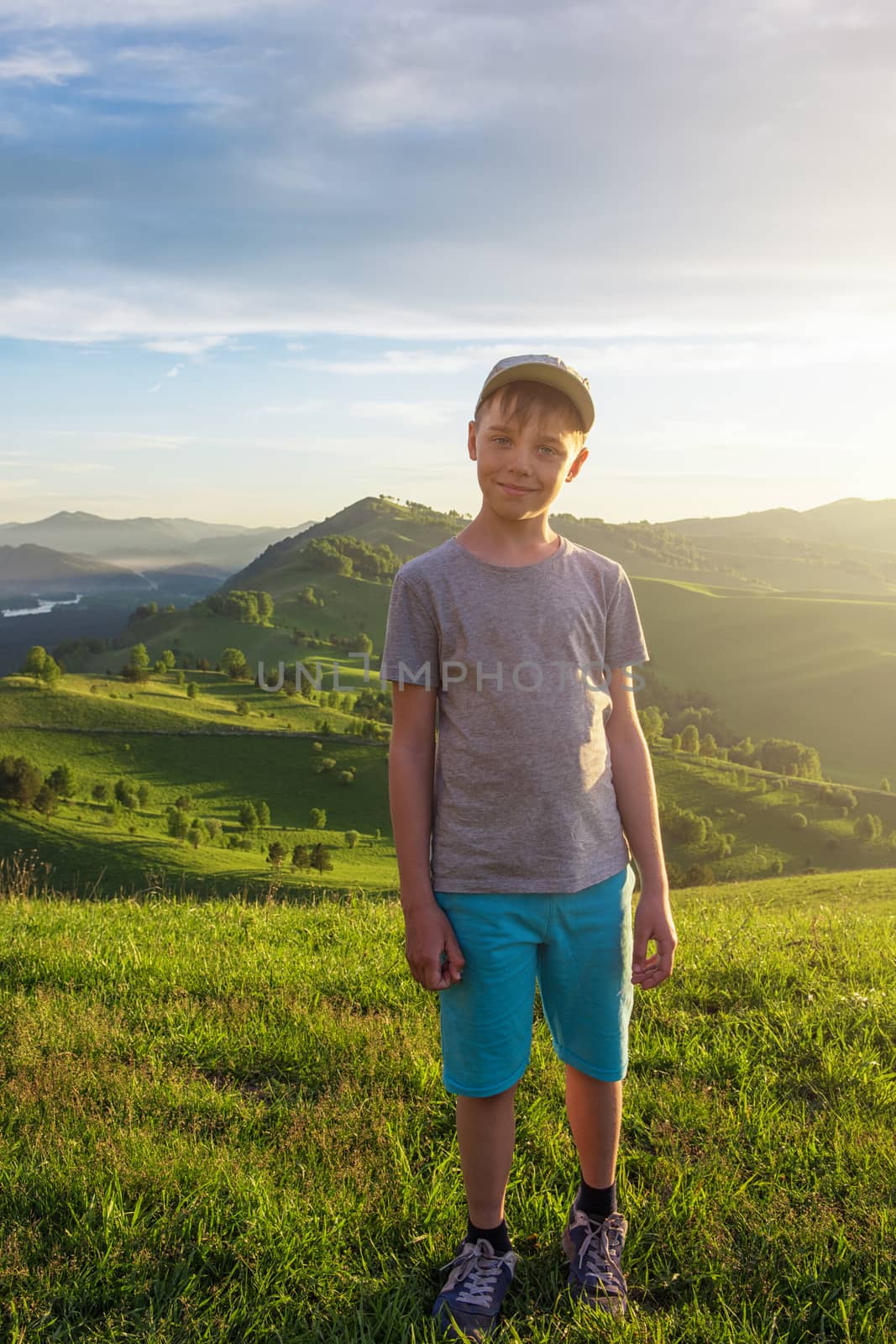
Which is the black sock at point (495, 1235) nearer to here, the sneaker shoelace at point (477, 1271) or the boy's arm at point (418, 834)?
the sneaker shoelace at point (477, 1271)

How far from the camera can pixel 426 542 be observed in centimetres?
18662

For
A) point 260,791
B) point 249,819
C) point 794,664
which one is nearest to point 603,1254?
point 249,819

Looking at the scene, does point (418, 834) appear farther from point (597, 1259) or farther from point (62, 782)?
point (62, 782)

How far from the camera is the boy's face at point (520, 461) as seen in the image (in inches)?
86.9

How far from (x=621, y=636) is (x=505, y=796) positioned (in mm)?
574

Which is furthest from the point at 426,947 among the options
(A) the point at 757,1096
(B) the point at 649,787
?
(A) the point at 757,1096

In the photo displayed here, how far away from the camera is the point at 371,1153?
112 inches

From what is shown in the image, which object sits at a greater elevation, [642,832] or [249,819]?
[642,832]

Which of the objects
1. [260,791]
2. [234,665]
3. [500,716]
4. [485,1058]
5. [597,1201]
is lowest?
[260,791]

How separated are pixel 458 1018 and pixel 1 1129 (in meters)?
1.83

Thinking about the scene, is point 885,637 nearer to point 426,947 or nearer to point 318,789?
point 318,789

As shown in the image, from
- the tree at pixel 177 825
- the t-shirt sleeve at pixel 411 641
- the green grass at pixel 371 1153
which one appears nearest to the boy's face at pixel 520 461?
the t-shirt sleeve at pixel 411 641

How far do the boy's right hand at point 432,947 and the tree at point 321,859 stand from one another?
59997mm

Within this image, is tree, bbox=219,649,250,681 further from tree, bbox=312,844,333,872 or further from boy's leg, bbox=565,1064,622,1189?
boy's leg, bbox=565,1064,622,1189
